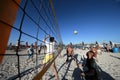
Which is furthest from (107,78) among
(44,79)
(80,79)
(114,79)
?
(44,79)

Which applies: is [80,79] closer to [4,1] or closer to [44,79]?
[44,79]

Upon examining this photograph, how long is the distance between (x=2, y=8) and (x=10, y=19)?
156mm

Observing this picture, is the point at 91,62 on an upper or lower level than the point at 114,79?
upper

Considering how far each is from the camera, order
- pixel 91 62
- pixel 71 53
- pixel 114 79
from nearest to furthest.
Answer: pixel 91 62, pixel 114 79, pixel 71 53

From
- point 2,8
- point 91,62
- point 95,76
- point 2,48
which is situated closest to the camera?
point 2,8

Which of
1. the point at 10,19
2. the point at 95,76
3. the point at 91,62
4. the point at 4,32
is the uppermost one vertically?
the point at 10,19

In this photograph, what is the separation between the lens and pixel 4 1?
0.79 meters

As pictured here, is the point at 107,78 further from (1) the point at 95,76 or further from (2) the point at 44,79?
(2) the point at 44,79

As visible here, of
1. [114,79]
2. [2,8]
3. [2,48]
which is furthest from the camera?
[114,79]

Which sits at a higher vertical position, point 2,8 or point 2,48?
point 2,8

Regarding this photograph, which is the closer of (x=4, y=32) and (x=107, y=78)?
(x=4, y=32)

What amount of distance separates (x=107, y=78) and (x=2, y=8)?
369cm

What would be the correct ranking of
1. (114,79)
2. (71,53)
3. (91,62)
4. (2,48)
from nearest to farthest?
(2,48) → (91,62) → (114,79) → (71,53)

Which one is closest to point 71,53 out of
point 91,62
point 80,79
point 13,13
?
point 80,79
